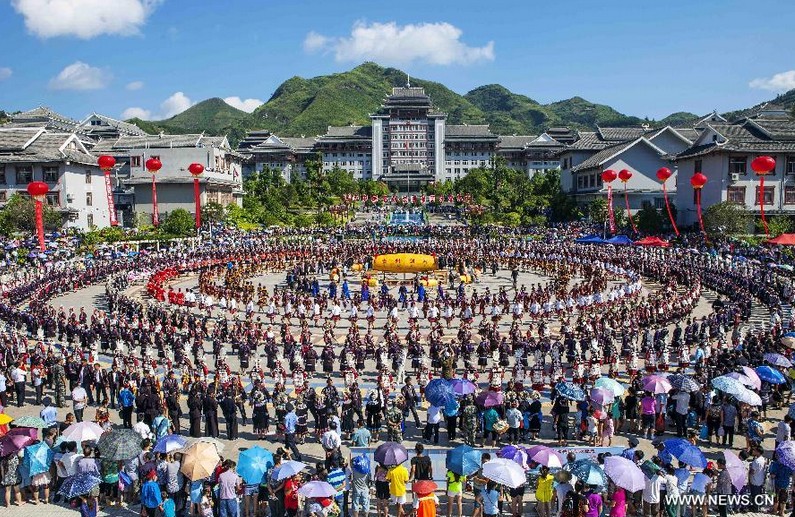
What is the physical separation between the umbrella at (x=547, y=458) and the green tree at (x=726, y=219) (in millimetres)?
40342

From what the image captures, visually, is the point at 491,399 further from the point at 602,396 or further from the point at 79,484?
the point at 79,484

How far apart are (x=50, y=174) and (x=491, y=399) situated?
175 ft

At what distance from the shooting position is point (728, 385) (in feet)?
42.9

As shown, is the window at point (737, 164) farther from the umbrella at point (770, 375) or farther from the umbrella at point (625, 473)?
the umbrella at point (625, 473)

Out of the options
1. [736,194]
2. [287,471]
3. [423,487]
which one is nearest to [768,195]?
[736,194]

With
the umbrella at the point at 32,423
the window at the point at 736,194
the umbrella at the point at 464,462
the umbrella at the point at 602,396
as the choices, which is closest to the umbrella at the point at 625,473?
the umbrella at the point at 464,462

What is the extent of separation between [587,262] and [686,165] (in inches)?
893

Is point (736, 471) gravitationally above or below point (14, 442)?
below

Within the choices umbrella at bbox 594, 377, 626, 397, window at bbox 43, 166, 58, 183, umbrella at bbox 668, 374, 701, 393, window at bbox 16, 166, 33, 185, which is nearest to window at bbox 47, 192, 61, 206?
window at bbox 43, 166, 58, 183

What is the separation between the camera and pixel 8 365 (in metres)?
17.8

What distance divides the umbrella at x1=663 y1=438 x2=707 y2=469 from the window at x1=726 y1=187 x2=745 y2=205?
4388 cm

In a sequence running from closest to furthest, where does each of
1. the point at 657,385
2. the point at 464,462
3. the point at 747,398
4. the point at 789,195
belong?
the point at 464,462 → the point at 747,398 → the point at 657,385 → the point at 789,195

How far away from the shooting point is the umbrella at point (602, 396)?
43.8 ft

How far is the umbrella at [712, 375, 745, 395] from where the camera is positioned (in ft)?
42.4
